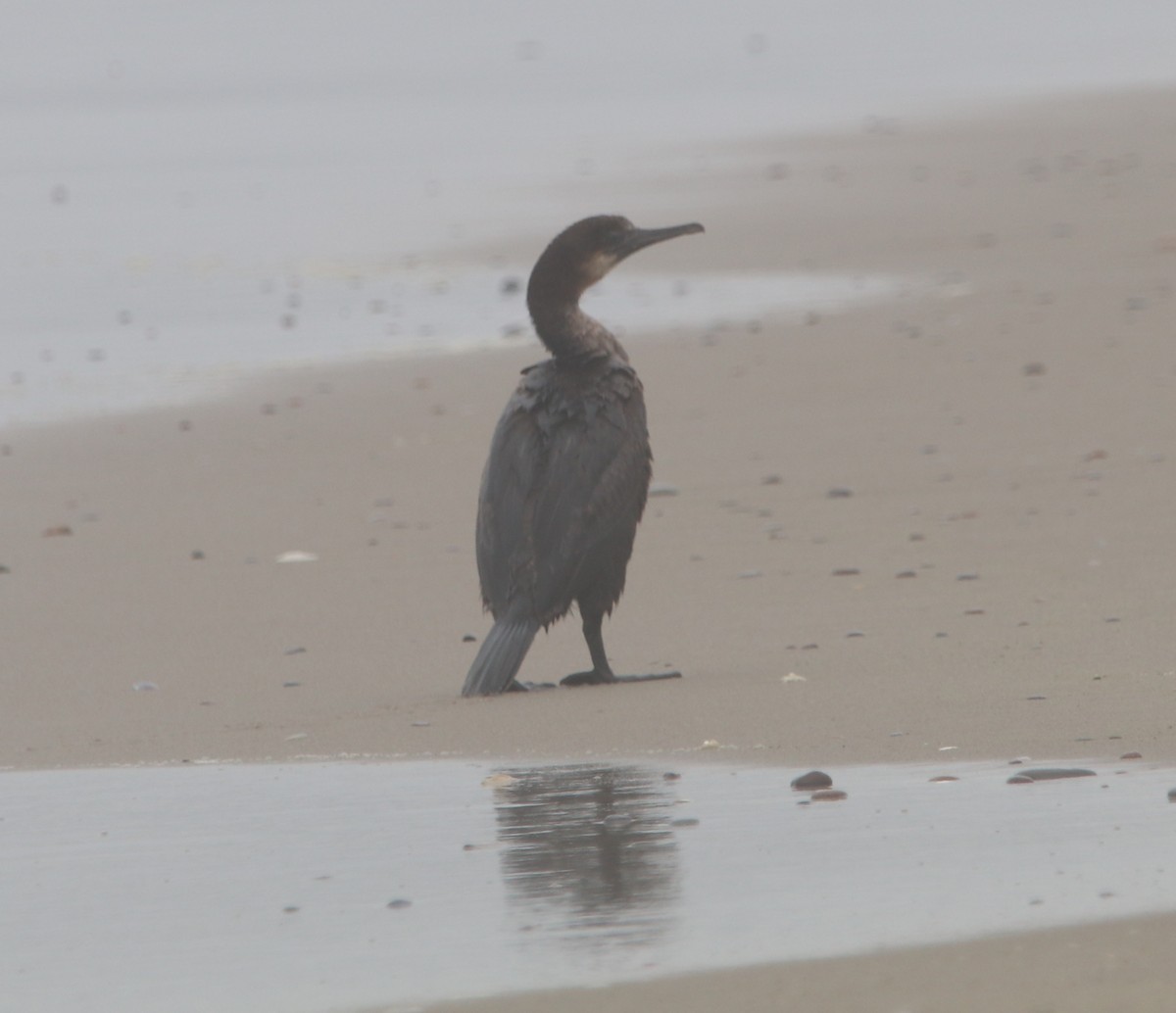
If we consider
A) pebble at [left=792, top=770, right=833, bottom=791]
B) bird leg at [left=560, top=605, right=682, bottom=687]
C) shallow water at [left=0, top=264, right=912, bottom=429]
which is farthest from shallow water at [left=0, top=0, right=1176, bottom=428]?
pebble at [left=792, top=770, right=833, bottom=791]

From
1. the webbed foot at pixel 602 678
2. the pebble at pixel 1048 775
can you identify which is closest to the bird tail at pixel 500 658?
the webbed foot at pixel 602 678

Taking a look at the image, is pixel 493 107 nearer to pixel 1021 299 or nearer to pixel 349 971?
pixel 1021 299

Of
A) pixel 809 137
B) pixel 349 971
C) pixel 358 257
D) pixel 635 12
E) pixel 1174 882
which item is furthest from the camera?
pixel 635 12

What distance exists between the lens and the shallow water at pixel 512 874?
3.72 m

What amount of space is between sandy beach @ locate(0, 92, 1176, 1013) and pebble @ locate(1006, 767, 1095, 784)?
0.65 ft

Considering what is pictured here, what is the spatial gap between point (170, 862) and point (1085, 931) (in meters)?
1.84

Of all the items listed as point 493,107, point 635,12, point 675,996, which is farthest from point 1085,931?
point 635,12

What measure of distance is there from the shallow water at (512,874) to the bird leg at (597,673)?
1.15m

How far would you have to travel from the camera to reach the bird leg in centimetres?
645

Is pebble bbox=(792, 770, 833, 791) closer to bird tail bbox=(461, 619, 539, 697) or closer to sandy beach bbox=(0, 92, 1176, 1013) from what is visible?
sandy beach bbox=(0, 92, 1176, 1013)

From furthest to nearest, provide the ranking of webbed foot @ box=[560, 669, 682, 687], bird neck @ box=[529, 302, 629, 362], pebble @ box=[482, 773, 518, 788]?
bird neck @ box=[529, 302, 629, 362] → webbed foot @ box=[560, 669, 682, 687] → pebble @ box=[482, 773, 518, 788]

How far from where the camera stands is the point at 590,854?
4.37 m

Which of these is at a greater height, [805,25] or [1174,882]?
[805,25]

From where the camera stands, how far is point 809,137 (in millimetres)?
23312
